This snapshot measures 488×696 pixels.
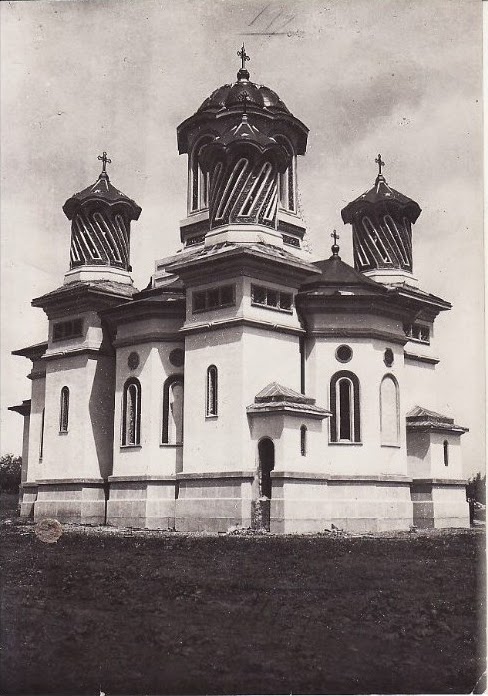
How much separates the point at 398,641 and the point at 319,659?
1.27 metres

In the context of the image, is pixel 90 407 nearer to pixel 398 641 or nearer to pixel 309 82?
pixel 309 82

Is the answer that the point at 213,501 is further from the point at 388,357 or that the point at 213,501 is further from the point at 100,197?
the point at 100,197

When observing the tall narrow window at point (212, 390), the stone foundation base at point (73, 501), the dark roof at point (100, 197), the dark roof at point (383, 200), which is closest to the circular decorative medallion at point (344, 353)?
the tall narrow window at point (212, 390)

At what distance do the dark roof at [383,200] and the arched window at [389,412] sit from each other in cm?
876

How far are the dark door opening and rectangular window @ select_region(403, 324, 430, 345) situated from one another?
29.7 feet

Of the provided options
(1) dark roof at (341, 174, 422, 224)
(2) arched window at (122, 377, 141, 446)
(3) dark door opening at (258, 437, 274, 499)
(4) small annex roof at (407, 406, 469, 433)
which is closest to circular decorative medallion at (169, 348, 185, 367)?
(2) arched window at (122, 377, 141, 446)

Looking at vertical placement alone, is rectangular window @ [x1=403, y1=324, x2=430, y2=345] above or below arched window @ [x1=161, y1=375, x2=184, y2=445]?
above

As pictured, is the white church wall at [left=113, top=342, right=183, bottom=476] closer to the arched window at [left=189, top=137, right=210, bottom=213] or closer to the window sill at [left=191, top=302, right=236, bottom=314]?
the window sill at [left=191, top=302, right=236, bottom=314]

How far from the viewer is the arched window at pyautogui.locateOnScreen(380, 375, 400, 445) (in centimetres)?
2828

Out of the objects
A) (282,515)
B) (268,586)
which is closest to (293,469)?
(282,515)

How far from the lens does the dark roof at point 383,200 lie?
34156 mm

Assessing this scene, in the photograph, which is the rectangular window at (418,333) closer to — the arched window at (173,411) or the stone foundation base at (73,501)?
the arched window at (173,411)

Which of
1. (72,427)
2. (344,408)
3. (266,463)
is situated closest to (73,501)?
(72,427)

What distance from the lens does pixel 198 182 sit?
111ft
